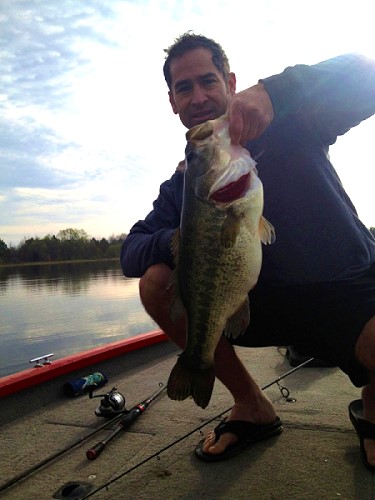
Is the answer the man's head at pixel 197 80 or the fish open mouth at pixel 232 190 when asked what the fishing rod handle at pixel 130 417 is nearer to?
the fish open mouth at pixel 232 190

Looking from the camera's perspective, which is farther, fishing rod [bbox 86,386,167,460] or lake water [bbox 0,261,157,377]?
lake water [bbox 0,261,157,377]

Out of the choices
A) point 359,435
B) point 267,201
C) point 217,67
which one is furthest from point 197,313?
point 217,67

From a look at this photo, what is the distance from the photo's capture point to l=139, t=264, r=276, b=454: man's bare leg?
2.66 metres

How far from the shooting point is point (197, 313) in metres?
2.19

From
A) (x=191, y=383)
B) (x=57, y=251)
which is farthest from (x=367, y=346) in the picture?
(x=57, y=251)

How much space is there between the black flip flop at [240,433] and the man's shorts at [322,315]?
50 cm

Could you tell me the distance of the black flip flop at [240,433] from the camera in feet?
8.14

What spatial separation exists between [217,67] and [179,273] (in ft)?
5.62

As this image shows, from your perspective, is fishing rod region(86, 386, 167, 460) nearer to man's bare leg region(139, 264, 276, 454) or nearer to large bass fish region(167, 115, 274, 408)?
man's bare leg region(139, 264, 276, 454)

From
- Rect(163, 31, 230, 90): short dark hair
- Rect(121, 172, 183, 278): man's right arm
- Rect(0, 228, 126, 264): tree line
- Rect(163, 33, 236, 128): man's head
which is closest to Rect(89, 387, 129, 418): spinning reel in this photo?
Rect(121, 172, 183, 278): man's right arm

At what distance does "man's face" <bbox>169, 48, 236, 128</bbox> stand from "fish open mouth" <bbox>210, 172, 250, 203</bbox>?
121 cm

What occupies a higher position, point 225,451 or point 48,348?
point 225,451

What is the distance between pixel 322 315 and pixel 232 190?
2.66 feet

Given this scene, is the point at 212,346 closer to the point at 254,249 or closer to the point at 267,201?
the point at 254,249
